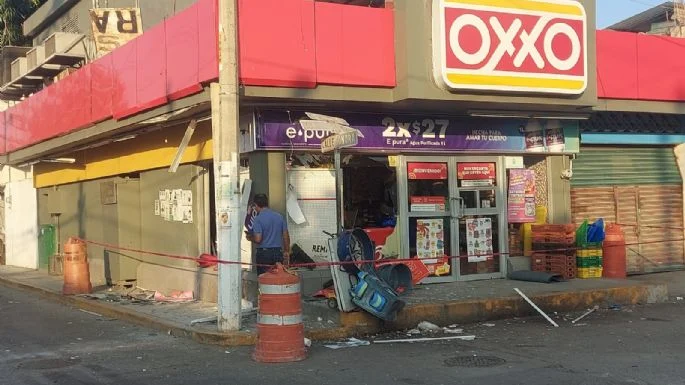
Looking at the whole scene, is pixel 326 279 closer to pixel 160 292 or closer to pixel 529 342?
pixel 529 342

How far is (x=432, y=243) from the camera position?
12.4 metres

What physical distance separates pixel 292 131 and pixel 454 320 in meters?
3.80

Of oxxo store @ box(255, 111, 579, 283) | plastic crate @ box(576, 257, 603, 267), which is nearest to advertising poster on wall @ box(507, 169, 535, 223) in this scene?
oxxo store @ box(255, 111, 579, 283)

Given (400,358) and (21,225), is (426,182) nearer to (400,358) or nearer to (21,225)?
(400,358)

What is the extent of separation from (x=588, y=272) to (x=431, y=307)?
424cm

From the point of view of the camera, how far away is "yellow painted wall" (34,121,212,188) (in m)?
12.7

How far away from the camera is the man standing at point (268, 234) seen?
33.1 ft

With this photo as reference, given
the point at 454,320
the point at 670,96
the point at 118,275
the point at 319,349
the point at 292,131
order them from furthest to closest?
the point at 118,275
the point at 670,96
the point at 292,131
the point at 454,320
the point at 319,349

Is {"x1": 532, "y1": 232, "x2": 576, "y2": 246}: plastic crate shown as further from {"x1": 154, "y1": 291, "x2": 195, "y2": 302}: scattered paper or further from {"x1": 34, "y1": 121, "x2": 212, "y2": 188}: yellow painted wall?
{"x1": 154, "y1": 291, "x2": 195, "y2": 302}: scattered paper

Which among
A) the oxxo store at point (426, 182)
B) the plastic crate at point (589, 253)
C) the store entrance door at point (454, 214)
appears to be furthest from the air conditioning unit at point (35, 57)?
the plastic crate at point (589, 253)

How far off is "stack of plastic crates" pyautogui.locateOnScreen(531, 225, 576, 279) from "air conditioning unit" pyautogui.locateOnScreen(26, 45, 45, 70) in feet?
45.3

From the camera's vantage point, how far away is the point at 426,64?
10617mm

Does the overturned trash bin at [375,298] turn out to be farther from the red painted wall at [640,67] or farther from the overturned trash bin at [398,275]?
the red painted wall at [640,67]

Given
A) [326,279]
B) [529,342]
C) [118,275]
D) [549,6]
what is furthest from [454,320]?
[118,275]
